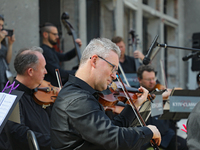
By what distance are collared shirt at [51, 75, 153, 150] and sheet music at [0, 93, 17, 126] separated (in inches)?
13.0

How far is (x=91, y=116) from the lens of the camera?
1.43 meters

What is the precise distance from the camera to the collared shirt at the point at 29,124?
2.28 meters

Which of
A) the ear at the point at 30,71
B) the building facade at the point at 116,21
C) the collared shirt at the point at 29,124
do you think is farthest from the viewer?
the building facade at the point at 116,21

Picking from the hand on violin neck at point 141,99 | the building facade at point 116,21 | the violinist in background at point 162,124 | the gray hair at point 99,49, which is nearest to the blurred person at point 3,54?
the building facade at point 116,21

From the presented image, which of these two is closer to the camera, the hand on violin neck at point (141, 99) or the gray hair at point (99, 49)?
the gray hair at point (99, 49)

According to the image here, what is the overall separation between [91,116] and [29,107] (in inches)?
48.7

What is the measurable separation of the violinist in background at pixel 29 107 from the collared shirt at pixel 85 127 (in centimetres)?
75

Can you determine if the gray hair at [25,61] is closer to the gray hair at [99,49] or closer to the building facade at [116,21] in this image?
the gray hair at [99,49]

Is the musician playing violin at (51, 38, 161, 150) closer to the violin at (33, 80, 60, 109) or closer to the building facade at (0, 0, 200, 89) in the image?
the violin at (33, 80, 60, 109)

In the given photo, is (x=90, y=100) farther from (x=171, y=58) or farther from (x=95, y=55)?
(x=171, y=58)

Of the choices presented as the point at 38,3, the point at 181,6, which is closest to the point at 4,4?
the point at 38,3

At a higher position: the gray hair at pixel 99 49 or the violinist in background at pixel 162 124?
the gray hair at pixel 99 49

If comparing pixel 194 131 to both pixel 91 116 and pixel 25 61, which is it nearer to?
pixel 91 116

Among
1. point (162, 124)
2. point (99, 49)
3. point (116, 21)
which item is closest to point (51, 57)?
point (162, 124)
